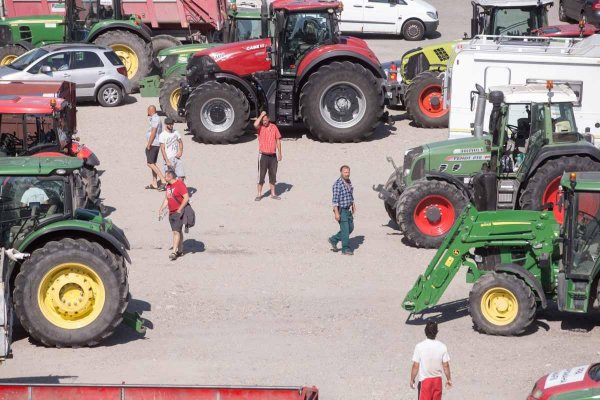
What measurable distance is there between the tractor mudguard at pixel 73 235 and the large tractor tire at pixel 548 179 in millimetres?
6023

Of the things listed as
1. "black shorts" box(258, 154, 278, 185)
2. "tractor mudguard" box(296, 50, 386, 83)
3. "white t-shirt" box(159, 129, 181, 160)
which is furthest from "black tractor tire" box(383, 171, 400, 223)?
"tractor mudguard" box(296, 50, 386, 83)

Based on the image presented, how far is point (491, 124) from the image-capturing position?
55.9 feet

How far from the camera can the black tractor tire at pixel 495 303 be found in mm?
13789

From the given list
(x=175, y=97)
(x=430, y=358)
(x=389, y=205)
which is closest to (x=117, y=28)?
(x=175, y=97)

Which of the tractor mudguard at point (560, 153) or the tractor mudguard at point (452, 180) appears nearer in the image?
the tractor mudguard at point (560, 153)

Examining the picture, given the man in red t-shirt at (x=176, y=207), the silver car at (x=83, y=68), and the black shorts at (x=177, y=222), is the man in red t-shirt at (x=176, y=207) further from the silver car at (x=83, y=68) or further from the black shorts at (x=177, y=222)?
the silver car at (x=83, y=68)

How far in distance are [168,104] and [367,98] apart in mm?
4489

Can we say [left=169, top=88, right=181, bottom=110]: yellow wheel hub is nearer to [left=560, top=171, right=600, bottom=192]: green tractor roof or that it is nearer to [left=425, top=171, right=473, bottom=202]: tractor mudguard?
[left=425, top=171, right=473, bottom=202]: tractor mudguard

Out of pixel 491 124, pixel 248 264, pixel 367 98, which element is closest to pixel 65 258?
pixel 248 264

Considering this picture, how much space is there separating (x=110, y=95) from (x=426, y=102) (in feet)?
23.4

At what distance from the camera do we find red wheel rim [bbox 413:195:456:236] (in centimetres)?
1744

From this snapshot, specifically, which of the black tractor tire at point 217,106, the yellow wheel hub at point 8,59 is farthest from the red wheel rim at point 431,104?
the yellow wheel hub at point 8,59

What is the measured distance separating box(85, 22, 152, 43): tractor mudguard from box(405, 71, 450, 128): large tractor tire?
24.4 ft

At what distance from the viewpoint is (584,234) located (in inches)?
539
